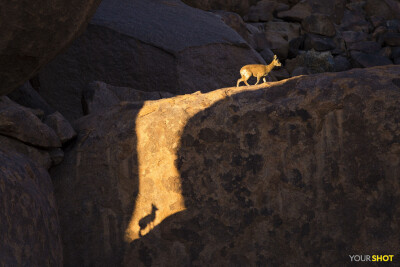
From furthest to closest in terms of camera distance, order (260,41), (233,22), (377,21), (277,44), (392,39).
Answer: (377,21)
(392,39)
(277,44)
(260,41)
(233,22)

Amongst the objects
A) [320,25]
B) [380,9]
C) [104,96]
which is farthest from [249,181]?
[380,9]

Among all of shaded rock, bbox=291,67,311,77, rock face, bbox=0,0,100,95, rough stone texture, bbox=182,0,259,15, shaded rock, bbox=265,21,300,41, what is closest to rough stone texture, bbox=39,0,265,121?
rock face, bbox=0,0,100,95

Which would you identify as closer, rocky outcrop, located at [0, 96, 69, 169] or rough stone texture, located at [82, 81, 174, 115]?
rocky outcrop, located at [0, 96, 69, 169]

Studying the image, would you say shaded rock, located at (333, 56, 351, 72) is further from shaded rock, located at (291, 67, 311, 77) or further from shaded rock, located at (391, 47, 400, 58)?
shaded rock, located at (291, 67, 311, 77)

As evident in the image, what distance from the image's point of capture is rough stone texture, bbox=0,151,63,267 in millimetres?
2025

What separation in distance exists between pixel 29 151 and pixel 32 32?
2.39ft

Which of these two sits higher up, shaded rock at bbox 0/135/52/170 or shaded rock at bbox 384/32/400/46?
shaded rock at bbox 384/32/400/46

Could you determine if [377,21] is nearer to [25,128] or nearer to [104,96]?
[104,96]

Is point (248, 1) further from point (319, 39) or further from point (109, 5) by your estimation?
point (109, 5)

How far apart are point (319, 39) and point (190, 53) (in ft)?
27.3

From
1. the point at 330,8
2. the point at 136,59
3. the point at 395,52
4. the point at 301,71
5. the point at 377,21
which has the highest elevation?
the point at 330,8

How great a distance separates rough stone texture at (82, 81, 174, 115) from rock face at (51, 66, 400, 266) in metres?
1.03

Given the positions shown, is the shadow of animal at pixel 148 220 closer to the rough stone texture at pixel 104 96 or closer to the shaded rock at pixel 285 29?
the rough stone texture at pixel 104 96

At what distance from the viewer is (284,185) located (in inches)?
107
